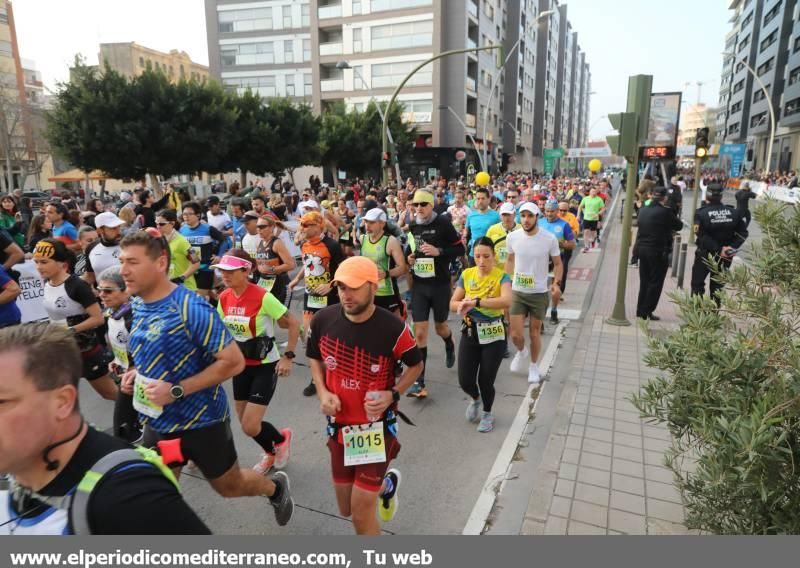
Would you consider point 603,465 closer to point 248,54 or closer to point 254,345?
point 254,345

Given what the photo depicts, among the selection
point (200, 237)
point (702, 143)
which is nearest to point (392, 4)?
A: point (702, 143)

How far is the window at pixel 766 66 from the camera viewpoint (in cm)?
6009

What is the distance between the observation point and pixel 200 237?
7566 mm

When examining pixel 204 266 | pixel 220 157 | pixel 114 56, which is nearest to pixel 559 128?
pixel 114 56

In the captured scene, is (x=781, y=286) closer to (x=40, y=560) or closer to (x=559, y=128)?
(x=40, y=560)

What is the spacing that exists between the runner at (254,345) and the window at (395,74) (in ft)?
142

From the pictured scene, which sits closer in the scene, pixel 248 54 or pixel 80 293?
pixel 80 293

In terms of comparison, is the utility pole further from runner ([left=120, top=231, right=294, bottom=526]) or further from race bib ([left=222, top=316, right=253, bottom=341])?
runner ([left=120, top=231, right=294, bottom=526])

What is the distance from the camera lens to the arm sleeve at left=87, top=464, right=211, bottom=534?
136 centimetres

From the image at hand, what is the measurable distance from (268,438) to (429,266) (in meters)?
2.71

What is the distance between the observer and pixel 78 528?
4.51ft

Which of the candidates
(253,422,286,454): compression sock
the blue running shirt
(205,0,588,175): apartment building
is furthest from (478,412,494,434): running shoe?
(205,0,588,175): apartment building

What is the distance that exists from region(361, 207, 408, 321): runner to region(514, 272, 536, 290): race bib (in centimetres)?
145

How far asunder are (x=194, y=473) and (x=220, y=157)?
85.5 ft
